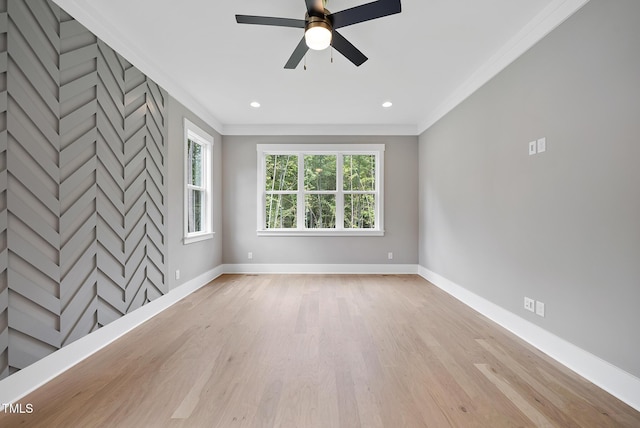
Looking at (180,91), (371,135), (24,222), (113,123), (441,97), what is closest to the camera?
(24,222)

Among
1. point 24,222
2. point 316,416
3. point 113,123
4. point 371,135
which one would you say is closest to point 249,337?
point 316,416

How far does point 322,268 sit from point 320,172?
69.0 inches

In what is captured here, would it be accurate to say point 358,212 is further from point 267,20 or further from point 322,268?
point 267,20

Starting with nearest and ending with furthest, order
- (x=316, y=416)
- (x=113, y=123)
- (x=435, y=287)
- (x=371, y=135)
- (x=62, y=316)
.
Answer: (x=316, y=416), (x=62, y=316), (x=113, y=123), (x=435, y=287), (x=371, y=135)

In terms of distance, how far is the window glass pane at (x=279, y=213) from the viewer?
534 centimetres

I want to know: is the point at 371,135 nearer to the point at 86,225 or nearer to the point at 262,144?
the point at 262,144

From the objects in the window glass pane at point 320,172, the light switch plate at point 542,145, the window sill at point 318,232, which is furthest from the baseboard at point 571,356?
the window glass pane at point 320,172

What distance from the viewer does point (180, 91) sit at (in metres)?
3.64

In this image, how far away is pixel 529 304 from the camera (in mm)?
2477

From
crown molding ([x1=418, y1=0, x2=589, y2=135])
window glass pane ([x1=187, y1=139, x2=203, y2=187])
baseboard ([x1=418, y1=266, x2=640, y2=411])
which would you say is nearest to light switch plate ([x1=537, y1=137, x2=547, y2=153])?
crown molding ([x1=418, y1=0, x2=589, y2=135])

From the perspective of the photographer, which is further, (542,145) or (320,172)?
(320,172)

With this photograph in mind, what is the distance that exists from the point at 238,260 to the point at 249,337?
2.83 metres

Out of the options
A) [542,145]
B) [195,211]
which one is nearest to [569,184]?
[542,145]
